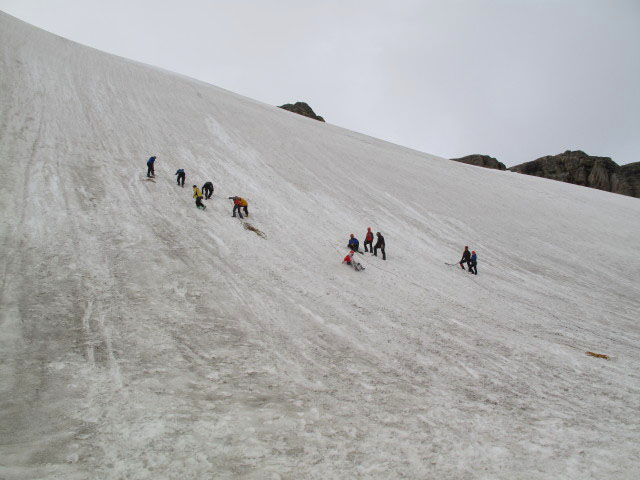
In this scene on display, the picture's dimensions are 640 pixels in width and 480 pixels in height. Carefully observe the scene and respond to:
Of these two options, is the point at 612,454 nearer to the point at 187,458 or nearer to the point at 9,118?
the point at 187,458

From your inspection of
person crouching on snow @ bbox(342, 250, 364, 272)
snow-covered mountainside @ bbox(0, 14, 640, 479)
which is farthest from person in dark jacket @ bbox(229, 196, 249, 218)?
person crouching on snow @ bbox(342, 250, 364, 272)

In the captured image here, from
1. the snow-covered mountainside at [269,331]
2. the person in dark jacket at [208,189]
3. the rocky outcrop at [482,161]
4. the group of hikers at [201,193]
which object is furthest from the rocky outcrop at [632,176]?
the person in dark jacket at [208,189]

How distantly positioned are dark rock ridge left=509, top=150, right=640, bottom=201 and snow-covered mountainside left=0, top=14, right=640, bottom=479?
51881 millimetres

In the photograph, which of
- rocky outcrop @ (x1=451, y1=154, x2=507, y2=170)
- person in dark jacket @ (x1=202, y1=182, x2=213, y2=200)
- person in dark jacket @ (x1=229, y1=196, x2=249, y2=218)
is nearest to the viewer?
person in dark jacket @ (x1=229, y1=196, x2=249, y2=218)

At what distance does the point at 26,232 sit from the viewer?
9.85 m

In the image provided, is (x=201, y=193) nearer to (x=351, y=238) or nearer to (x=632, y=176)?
(x=351, y=238)

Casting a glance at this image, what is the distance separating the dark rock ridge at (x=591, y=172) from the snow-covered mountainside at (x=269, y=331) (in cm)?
5188

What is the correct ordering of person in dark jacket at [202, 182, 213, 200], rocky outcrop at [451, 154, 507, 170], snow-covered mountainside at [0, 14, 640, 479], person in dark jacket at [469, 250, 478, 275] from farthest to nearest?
rocky outcrop at [451, 154, 507, 170] → person in dark jacket at [202, 182, 213, 200] → person in dark jacket at [469, 250, 478, 275] → snow-covered mountainside at [0, 14, 640, 479]

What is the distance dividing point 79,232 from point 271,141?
21.2 metres

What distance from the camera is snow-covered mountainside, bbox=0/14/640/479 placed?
4688mm

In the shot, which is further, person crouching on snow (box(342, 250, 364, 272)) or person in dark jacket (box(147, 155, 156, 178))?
person in dark jacket (box(147, 155, 156, 178))

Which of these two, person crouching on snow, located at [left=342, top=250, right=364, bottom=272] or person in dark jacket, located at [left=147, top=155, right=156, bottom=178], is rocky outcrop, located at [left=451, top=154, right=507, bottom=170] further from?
person in dark jacket, located at [left=147, top=155, right=156, bottom=178]

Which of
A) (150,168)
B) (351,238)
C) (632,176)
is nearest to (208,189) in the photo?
(150,168)

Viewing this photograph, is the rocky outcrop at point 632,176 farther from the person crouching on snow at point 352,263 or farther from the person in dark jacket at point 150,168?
the person in dark jacket at point 150,168
